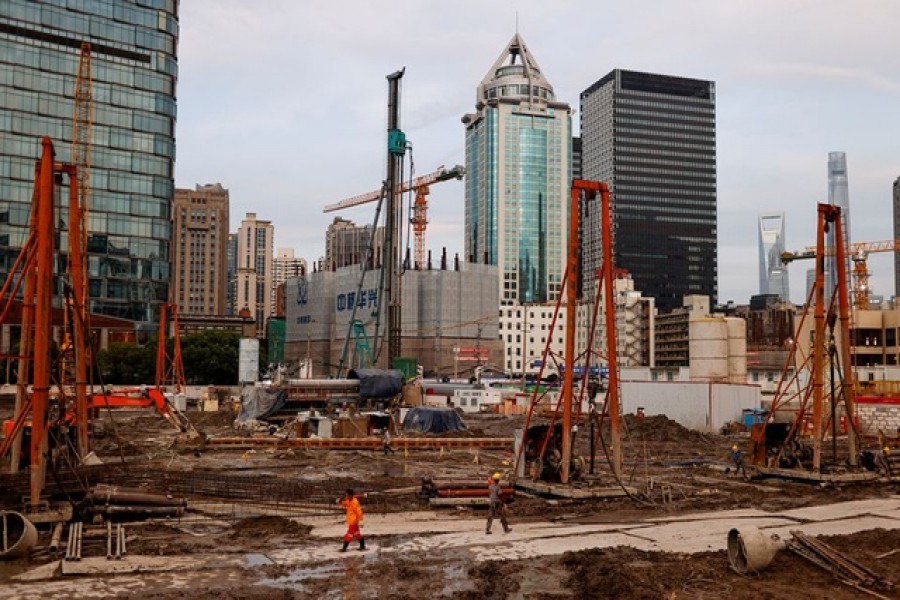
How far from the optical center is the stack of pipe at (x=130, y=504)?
21.4m

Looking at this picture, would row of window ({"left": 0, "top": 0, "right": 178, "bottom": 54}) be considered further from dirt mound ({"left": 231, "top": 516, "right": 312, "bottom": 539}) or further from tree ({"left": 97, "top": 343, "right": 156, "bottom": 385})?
dirt mound ({"left": 231, "top": 516, "right": 312, "bottom": 539})

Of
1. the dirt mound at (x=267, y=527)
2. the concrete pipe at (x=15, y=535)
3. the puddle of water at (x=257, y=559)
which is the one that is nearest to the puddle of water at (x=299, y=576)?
Answer: the puddle of water at (x=257, y=559)

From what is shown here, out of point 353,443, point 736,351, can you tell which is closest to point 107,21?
point 736,351

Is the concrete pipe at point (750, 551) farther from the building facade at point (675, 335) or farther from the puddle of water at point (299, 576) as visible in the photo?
the building facade at point (675, 335)

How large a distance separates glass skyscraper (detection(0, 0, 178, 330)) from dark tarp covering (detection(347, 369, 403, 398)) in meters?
66.3

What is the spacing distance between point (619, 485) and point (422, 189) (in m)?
131


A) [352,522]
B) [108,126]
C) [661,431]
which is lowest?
[661,431]

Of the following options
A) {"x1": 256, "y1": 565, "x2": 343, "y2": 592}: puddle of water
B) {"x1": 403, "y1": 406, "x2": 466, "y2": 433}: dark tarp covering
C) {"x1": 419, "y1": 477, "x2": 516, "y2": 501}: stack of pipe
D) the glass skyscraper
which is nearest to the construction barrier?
{"x1": 403, "y1": 406, "x2": 466, "y2": 433}: dark tarp covering

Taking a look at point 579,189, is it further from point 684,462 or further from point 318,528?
point 684,462

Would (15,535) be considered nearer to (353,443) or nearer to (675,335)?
(353,443)

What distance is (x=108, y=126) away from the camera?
376ft

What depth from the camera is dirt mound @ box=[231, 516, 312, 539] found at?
2066 centimetres

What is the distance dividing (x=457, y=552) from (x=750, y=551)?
5.96m

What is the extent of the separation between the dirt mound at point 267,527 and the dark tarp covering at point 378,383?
35.0 m
